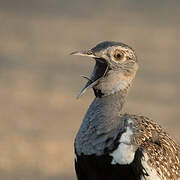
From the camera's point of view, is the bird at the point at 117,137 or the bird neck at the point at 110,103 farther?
the bird neck at the point at 110,103

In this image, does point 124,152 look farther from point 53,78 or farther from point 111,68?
point 53,78

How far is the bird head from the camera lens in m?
7.70

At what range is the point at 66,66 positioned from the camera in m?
17.3

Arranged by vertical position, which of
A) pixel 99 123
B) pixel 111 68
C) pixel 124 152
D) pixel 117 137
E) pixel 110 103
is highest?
pixel 111 68

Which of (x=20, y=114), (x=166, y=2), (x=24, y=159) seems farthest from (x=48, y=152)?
(x=166, y=2)

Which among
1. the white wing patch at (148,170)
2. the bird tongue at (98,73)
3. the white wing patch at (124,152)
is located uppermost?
the bird tongue at (98,73)

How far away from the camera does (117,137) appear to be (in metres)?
7.44

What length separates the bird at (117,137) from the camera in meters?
7.39

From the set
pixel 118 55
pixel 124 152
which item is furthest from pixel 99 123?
pixel 118 55

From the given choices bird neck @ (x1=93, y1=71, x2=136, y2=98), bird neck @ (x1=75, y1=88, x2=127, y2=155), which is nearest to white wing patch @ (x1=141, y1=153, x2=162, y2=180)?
bird neck @ (x1=75, y1=88, x2=127, y2=155)

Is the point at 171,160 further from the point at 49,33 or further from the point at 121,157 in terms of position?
the point at 49,33

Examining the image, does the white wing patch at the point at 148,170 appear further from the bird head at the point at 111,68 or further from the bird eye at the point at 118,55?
the bird eye at the point at 118,55

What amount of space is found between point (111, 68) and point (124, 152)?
2.37 feet

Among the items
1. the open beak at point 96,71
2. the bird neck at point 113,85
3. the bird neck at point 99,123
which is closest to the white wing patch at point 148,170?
the bird neck at point 99,123
